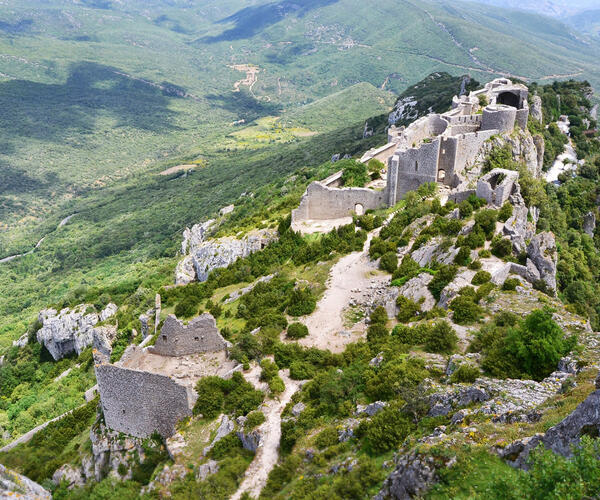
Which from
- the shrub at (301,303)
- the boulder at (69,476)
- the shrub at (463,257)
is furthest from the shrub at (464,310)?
the boulder at (69,476)

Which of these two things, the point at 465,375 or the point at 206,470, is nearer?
the point at 465,375

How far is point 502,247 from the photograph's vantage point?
24578mm

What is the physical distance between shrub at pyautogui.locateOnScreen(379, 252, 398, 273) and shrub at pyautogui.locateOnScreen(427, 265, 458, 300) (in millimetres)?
3955

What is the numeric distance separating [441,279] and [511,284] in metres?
2.95

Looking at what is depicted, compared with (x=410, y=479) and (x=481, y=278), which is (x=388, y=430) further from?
(x=481, y=278)

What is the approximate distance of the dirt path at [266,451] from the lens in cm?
1678

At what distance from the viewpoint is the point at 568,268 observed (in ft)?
108

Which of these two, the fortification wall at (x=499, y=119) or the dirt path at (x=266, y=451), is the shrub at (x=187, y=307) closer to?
the dirt path at (x=266, y=451)

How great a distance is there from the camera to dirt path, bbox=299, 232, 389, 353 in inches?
928

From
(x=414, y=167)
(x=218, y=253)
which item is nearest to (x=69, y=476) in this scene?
(x=218, y=253)

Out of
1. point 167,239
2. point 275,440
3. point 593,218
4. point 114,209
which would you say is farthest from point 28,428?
point 114,209

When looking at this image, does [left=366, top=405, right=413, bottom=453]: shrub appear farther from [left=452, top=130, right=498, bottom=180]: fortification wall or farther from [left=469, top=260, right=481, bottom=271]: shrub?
[left=452, top=130, right=498, bottom=180]: fortification wall

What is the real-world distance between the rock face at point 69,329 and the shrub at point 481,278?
34606 millimetres

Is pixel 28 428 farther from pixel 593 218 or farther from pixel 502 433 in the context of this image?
pixel 593 218
